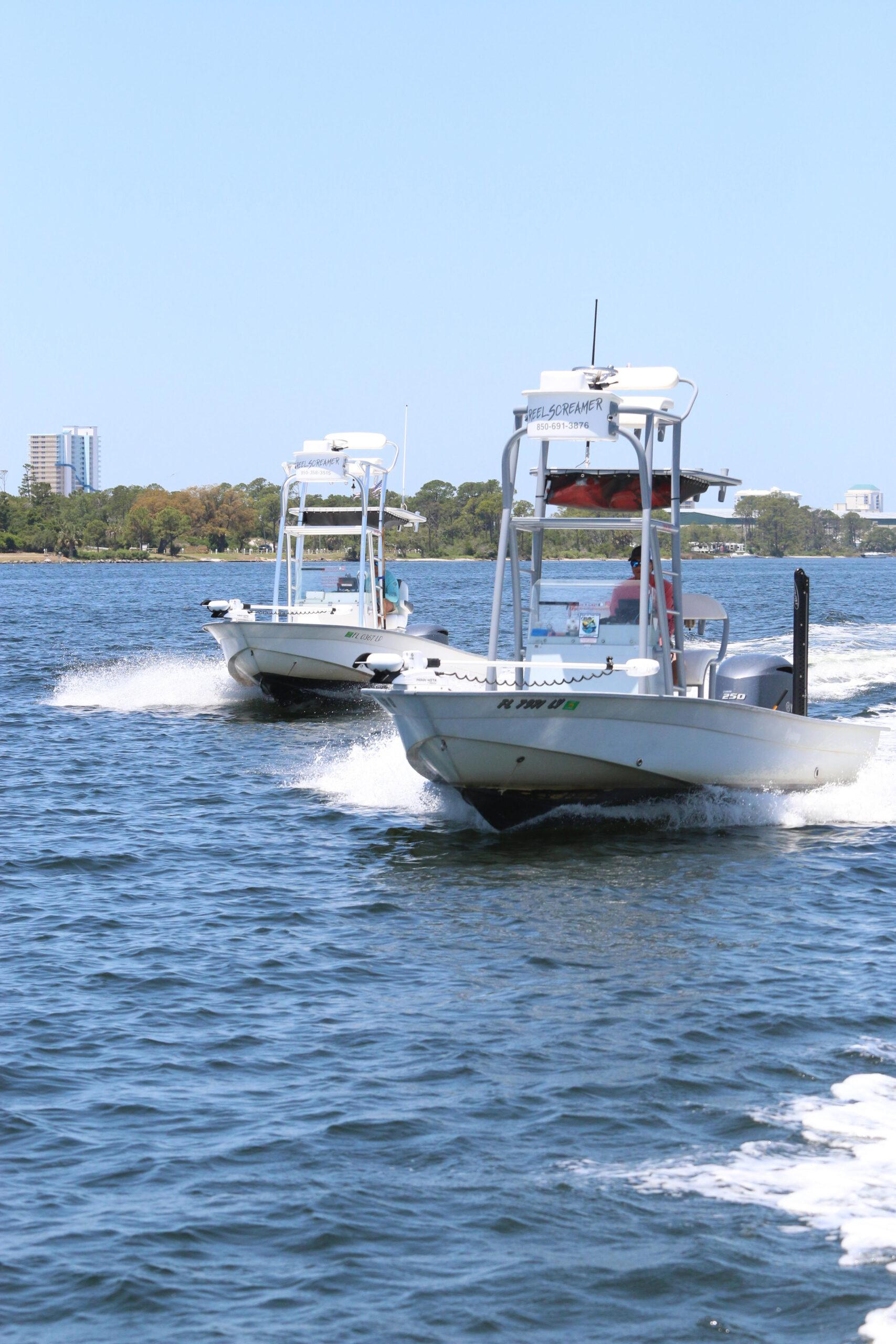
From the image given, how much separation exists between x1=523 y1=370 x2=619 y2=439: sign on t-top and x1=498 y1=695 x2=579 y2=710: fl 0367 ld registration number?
91.1 inches

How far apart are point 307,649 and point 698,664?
997 centimetres

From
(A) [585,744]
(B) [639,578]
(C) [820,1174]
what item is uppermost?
(B) [639,578]

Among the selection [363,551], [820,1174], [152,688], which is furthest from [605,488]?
[152,688]

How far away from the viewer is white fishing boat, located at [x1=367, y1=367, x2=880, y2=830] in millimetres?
12789

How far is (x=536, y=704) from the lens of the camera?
41.2 ft

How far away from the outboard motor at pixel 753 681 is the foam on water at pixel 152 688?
13244 mm

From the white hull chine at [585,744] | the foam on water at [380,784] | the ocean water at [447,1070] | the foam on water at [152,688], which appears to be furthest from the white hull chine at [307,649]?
the white hull chine at [585,744]

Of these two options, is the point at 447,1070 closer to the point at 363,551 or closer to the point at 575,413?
the point at 575,413

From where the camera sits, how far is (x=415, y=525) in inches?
1072

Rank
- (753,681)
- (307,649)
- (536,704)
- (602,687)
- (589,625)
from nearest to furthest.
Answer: (536,704) → (602,687) → (589,625) → (753,681) → (307,649)

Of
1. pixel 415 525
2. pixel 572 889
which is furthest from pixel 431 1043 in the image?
pixel 415 525

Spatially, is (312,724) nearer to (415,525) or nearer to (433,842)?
(415,525)

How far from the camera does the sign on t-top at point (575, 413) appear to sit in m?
12.9

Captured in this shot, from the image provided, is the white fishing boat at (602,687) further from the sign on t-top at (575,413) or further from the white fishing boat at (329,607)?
the white fishing boat at (329,607)
